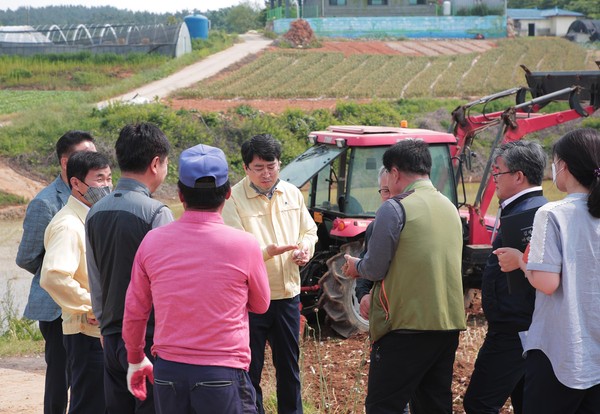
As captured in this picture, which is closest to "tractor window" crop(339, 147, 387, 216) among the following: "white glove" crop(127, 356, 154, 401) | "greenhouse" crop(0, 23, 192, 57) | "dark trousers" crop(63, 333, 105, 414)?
"dark trousers" crop(63, 333, 105, 414)

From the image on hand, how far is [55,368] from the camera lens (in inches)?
199

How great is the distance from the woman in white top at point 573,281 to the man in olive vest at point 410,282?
710 mm

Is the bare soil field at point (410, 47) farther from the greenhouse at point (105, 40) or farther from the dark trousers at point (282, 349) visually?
the dark trousers at point (282, 349)

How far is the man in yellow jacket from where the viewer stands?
5.09 meters

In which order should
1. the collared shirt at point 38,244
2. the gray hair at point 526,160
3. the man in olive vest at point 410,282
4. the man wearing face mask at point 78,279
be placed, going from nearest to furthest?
the man in olive vest at point 410,282, the man wearing face mask at point 78,279, the gray hair at point 526,160, the collared shirt at point 38,244

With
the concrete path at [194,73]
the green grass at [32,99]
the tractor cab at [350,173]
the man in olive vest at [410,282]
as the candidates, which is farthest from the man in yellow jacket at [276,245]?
the concrete path at [194,73]

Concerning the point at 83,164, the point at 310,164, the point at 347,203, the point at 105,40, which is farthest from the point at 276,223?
the point at 105,40

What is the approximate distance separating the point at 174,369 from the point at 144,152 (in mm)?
1041

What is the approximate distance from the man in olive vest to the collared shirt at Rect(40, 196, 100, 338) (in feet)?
4.57

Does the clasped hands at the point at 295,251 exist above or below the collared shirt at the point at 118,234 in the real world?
below

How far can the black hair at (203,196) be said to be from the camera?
3330 millimetres

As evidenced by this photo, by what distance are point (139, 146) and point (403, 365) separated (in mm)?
1664

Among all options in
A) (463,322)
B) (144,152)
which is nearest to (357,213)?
(463,322)

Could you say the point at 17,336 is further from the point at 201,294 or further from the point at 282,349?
the point at 201,294
